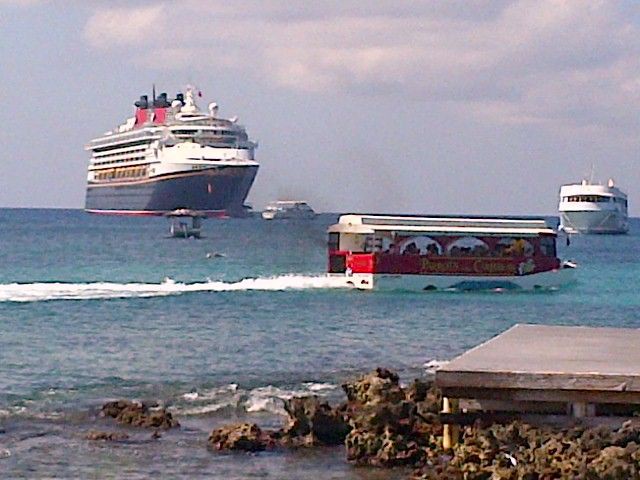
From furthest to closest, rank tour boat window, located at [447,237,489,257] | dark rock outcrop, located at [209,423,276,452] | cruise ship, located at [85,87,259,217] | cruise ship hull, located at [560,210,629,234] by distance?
cruise ship hull, located at [560,210,629,234] < cruise ship, located at [85,87,259,217] < tour boat window, located at [447,237,489,257] < dark rock outcrop, located at [209,423,276,452]

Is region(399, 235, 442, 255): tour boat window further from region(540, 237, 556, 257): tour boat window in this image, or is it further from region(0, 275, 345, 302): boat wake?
region(540, 237, 556, 257): tour boat window

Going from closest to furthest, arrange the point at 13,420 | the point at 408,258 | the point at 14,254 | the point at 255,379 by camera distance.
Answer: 1. the point at 13,420
2. the point at 255,379
3. the point at 408,258
4. the point at 14,254

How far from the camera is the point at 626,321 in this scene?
42250 mm

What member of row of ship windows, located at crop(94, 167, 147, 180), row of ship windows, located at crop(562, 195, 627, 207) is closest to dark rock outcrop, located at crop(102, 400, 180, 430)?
row of ship windows, located at crop(94, 167, 147, 180)

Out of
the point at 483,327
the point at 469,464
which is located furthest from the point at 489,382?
the point at 483,327

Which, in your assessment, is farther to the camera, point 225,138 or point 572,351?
point 225,138

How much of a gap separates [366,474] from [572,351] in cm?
265

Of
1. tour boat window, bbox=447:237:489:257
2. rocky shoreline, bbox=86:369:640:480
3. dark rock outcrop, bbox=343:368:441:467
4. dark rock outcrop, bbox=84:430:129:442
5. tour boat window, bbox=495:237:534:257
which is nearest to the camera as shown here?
rocky shoreline, bbox=86:369:640:480

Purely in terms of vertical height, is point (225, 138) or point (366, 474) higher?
point (225, 138)

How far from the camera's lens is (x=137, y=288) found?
53.6 m

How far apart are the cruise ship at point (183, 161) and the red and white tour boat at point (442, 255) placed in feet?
263

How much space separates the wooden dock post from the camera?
53.0 ft

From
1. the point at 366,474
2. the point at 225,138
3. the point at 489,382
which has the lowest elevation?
the point at 366,474

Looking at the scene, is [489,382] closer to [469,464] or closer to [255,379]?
[469,464]
